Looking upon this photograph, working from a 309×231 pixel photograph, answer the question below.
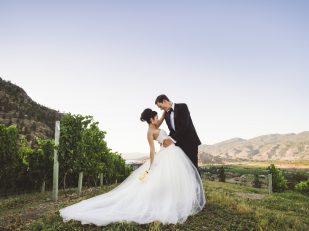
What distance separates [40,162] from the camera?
1107 inches

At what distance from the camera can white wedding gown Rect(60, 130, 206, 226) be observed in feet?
24.8

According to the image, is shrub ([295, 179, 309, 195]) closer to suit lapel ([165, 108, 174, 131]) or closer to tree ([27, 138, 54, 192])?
tree ([27, 138, 54, 192])

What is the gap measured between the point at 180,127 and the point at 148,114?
101cm

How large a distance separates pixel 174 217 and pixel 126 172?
43.1m

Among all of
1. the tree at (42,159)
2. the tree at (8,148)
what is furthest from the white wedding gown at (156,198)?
the tree at (42,159)

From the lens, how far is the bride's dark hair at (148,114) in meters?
8.76

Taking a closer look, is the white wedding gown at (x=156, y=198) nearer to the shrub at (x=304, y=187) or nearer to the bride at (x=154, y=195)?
the bride at (x=154, y=195)

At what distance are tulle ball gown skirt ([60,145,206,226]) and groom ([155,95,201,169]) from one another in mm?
229

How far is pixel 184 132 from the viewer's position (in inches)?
342

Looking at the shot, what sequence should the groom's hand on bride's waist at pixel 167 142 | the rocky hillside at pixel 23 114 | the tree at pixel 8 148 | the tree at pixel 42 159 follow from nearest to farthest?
the groom's hand on bride's waist at pixel 167 142 → the tree at pixel 8 148 → the tree at pixel 42 159 → the rocky hillside at pixel 23 114

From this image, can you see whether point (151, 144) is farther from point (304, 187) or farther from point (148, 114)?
point (304, 187)

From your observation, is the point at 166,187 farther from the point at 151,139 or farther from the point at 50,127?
the point at 50,127

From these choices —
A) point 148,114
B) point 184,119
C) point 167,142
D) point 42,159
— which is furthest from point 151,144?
point 42,159

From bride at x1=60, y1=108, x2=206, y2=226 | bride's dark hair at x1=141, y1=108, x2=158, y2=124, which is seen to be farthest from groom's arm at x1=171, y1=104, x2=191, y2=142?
bride's dark hair at x1=141, y1=108, x2=158, y2=124
